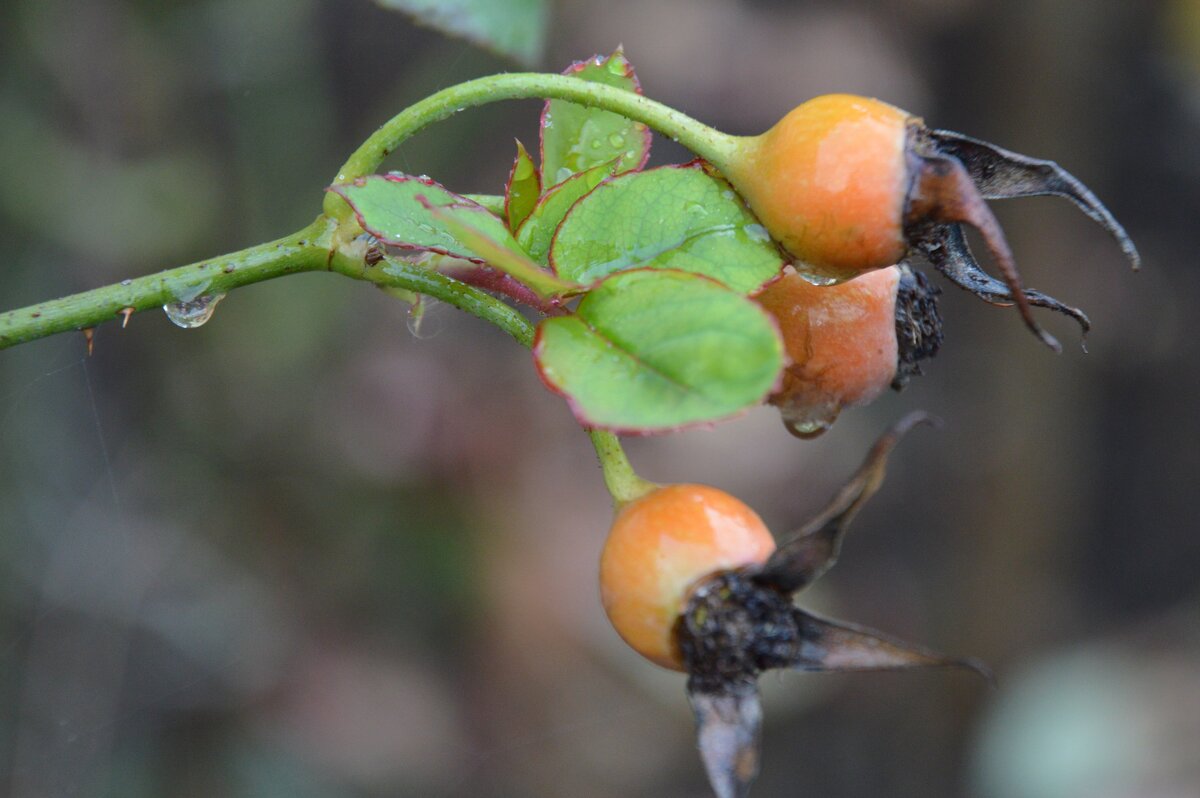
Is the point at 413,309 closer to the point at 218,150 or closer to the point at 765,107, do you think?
the point at 218,150

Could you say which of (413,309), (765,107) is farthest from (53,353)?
(765,107)

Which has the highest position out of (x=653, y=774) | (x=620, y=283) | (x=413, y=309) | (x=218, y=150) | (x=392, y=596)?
(x=218, y=150)

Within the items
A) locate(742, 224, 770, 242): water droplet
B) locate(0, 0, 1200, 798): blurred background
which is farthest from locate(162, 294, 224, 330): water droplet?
locate(0, 0, 1200, 798): blurred background

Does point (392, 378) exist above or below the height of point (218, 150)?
below

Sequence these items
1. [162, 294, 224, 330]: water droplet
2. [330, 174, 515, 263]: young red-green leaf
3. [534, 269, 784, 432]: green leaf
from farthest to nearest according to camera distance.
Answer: [162, 294, 224, 330]: water droplet
[330, 174, 515, 263]: young red-green leaf
[534, 269, 784, 432]: green leaf

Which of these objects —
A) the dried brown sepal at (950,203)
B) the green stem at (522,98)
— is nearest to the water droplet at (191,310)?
the green stem at (522,98)

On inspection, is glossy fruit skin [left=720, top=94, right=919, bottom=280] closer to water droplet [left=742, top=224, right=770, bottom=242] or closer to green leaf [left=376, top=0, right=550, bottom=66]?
water droplet [left=742, top=224, right=770, bottom=242]

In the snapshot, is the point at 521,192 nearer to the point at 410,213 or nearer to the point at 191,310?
the point at 410,213

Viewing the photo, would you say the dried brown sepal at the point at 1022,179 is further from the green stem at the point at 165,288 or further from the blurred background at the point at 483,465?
the blurred background at the point at 483,465
